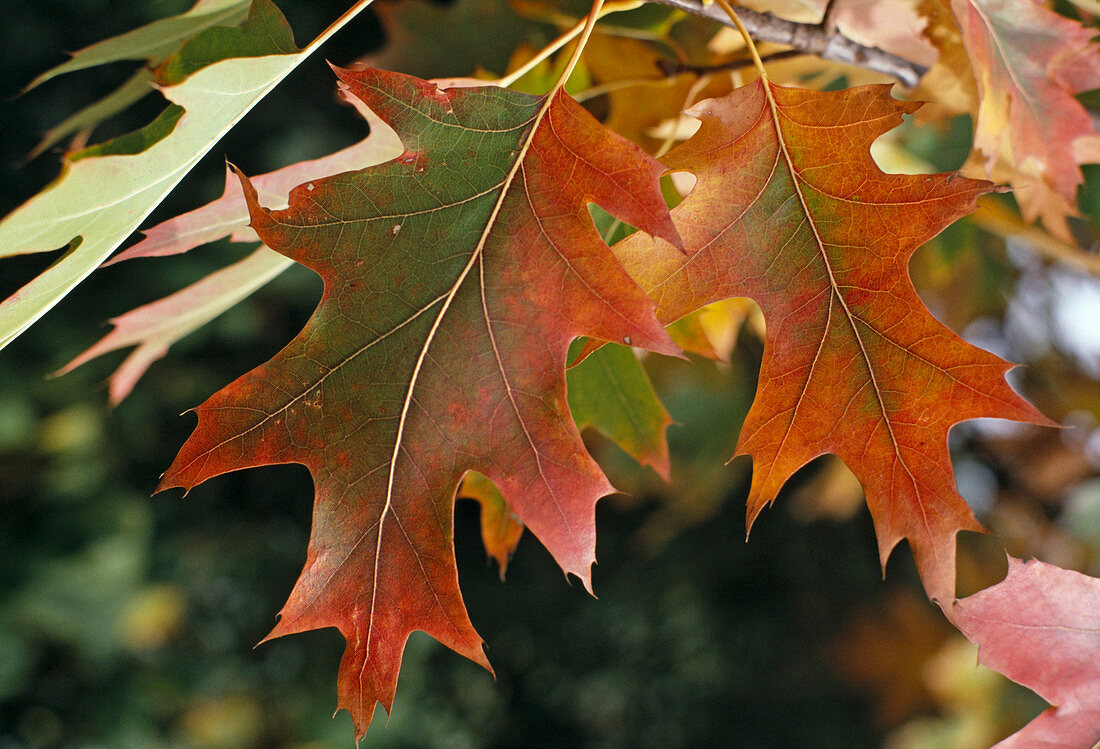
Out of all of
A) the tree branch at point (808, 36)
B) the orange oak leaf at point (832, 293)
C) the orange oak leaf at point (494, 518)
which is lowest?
the orange oak leaf at point (494, 518)

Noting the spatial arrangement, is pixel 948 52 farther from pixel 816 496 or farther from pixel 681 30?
pixel 816 496

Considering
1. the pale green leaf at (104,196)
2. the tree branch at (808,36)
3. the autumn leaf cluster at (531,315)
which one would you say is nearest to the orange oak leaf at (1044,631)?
the autumn leaf cluster at (531,315)

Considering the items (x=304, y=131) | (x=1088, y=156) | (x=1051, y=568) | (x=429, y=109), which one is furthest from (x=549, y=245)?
(x=304, y=131)

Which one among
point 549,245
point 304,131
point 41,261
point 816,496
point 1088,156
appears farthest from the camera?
point 816,496

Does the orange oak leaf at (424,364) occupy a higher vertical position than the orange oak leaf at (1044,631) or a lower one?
higher

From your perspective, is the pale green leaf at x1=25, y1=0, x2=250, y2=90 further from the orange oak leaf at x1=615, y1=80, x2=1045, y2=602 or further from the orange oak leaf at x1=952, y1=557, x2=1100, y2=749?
the orange oak leaf at x1=952, y1=557, x2=1100, y2=749

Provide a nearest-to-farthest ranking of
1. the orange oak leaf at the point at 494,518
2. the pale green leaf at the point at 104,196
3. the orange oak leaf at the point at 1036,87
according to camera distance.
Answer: the pale green leaf at the point at 104,196, the orange oak leaf at the point at 1036,87, the orange oak leaf at the point at 494,518

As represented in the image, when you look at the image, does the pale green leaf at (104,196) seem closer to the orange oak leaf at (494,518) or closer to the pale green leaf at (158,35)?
the pale green leaf at (158,35)
